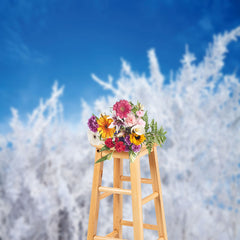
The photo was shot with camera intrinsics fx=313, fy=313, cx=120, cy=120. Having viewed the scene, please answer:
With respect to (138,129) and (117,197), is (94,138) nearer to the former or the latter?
Result: (138,129)

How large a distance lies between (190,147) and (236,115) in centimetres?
47

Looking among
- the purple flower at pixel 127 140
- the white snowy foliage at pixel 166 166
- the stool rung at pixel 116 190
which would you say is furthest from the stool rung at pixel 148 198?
the white snowy foliage at pixel 166 166

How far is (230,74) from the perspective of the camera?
2697 mm

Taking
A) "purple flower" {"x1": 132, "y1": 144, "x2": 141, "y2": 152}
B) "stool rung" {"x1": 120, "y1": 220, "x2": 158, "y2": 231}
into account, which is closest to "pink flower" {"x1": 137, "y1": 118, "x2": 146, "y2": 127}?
"purple flower" {"x1": 132, "y1": 144, "x2": 141, "y2": 152}

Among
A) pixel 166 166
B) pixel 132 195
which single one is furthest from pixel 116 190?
pixel 166 166

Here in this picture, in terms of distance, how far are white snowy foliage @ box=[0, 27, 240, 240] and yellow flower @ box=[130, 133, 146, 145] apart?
1.08 m

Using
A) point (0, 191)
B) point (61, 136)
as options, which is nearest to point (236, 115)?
point (61, 136)

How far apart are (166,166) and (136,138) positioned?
3.76 feet

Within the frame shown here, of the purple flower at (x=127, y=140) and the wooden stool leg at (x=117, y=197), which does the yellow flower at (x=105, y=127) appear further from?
the wooden stool leg at (x=117, y=197)

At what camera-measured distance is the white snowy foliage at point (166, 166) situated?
2604 millimetres

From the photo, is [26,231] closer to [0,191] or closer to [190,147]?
[0,191]

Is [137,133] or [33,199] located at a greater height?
[33,199]

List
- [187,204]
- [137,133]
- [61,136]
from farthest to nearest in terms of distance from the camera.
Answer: [61,136]
[187,204]
[137,133]

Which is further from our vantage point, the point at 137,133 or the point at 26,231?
the point at 26,231
